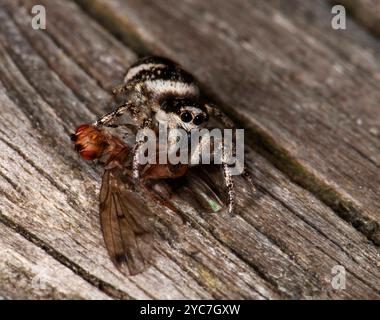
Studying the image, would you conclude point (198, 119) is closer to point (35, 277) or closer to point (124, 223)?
point (124, 223)

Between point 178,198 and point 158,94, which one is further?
point 158,94

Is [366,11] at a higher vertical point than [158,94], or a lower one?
higher

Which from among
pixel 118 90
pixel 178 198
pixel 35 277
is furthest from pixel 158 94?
pixel 35 277

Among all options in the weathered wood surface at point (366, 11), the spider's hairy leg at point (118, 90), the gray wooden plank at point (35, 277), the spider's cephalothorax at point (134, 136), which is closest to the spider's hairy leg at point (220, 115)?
the spider's cephalothorax at point (134, 136)

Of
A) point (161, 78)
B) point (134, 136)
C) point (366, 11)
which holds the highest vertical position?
point (366, 11)

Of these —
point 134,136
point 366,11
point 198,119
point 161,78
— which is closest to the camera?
point 198,119

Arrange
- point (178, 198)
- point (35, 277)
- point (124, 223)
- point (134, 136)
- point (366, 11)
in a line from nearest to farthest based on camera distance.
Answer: point (35, 277) → point (124, 223) → point (178, 198) → point (134, 136) → point (366, 11)

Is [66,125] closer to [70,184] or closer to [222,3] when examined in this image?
[70,184]

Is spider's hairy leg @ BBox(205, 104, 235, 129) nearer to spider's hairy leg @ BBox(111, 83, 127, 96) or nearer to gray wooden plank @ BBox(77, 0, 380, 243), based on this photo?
gray wooden plank @ BBox(77, 0, 380, 243)
